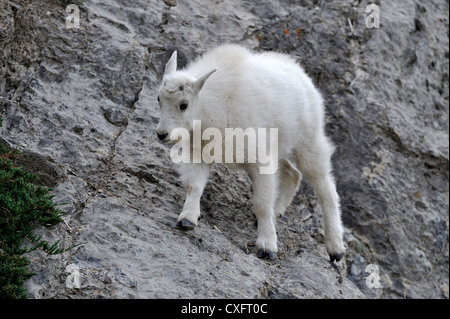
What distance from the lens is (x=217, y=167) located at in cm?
709

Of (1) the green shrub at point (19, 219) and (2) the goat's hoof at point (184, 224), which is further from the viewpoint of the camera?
(2) the goat's hoof at point (184, 224)

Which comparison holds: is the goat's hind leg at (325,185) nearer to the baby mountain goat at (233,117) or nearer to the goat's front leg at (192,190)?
the baby mountain goat at (233,117)

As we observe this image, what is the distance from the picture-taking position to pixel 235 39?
8.55 m

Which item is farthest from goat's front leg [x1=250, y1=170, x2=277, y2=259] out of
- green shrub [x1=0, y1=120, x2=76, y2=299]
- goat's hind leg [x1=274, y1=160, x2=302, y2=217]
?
green shrub [x1=0, y1=120, x2=76, y2=299]

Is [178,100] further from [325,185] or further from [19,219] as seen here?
[325,185]

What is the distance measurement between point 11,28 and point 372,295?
5578 millimetres

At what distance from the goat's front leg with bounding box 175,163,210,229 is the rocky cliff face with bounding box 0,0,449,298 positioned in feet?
0.47

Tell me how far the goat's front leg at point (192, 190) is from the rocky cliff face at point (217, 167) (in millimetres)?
142

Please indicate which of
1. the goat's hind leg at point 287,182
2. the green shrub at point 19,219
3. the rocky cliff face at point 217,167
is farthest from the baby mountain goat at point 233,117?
the green shrub at point 19,219

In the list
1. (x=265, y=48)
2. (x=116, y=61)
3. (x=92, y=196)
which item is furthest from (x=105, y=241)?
(x=265, y=48)

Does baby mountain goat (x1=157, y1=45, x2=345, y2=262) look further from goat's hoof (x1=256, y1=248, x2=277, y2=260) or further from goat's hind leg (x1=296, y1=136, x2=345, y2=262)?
goat's hind leg (x1=296, y1=136, x2=345, y2=262)

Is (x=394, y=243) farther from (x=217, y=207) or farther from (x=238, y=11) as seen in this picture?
(x=238, y=11)

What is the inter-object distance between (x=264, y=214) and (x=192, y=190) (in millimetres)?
768

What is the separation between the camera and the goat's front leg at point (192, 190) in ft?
18.4
